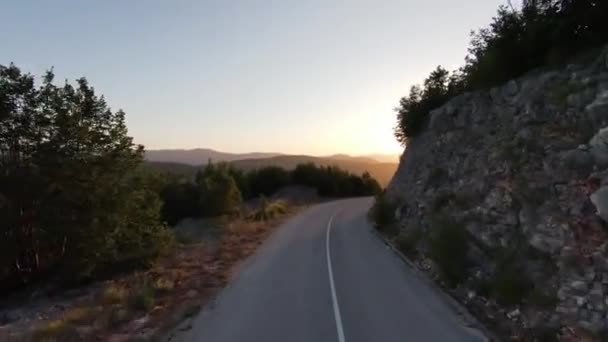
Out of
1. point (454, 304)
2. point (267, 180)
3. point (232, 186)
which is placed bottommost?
A: point (454, 304)

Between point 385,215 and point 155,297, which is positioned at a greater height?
point 385,215

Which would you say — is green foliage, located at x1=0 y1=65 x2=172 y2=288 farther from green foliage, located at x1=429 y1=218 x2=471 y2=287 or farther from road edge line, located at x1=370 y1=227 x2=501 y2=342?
green foliage, located at x1=429 y1=218 x2=471 y2=287

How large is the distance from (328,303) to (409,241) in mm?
7658

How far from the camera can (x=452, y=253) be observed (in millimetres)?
13938

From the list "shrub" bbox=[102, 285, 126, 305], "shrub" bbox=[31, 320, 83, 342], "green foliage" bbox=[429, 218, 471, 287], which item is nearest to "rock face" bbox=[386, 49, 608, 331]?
"green foliage" bbox=[429, 218, 471, 287]

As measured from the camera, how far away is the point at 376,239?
77.3 feet

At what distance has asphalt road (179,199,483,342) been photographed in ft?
33.5

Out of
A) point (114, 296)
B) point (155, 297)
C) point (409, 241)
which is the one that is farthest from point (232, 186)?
point (155, 297)

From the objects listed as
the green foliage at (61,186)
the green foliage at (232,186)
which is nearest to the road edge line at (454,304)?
the green foliage at (61,186)

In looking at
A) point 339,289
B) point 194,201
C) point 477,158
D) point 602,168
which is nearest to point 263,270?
point 339,289

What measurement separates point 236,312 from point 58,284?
11914mm

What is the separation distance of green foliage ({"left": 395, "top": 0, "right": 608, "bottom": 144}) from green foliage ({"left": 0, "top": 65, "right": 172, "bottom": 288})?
59.6ft

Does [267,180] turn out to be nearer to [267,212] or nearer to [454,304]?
[267,212]

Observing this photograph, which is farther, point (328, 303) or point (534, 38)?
point (534, 38)
